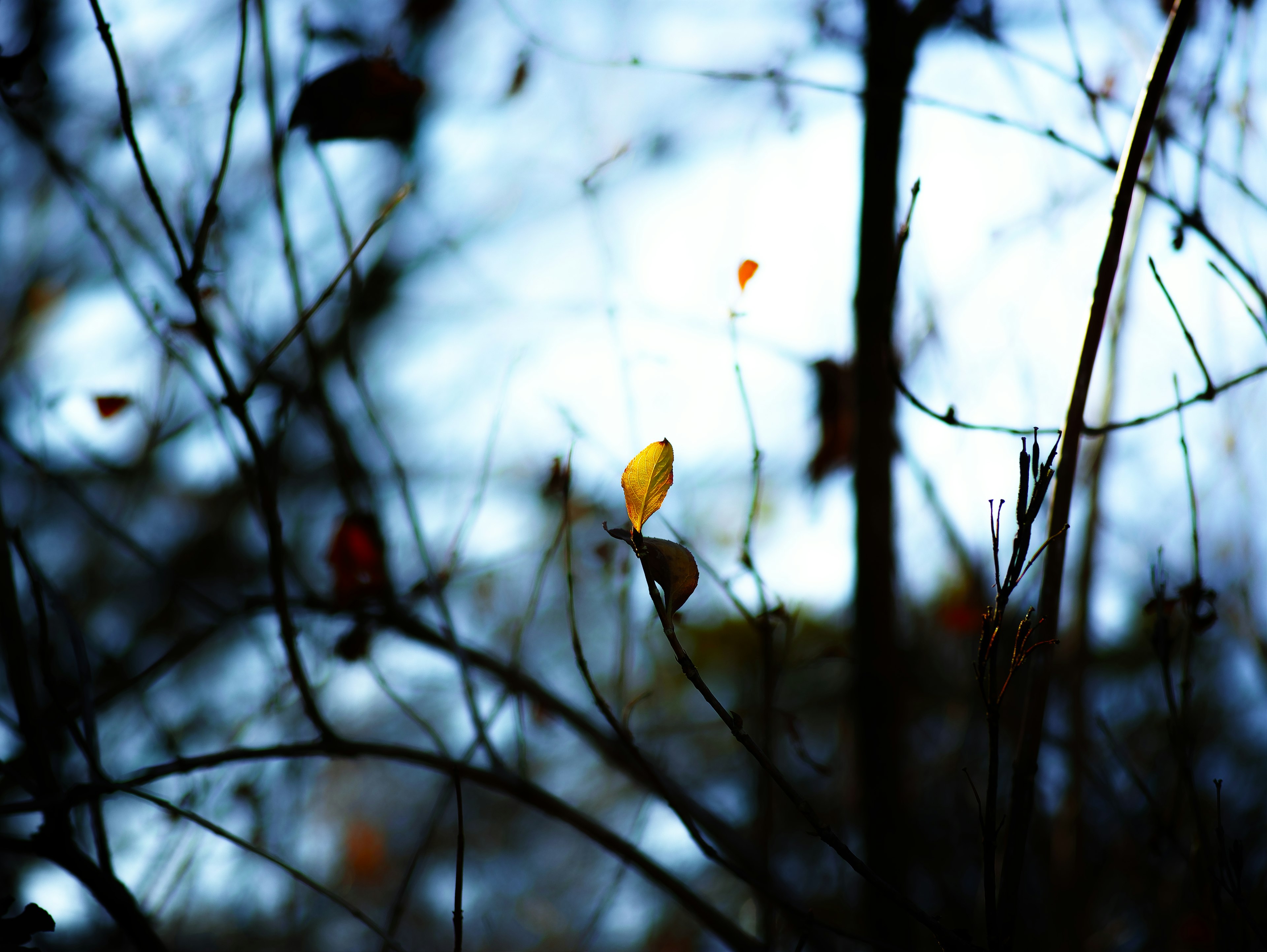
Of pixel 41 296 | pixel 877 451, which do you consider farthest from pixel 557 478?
pixel 41 296

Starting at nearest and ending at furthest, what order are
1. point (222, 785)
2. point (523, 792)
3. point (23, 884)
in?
point (523, 792) → point (222, 785) → point (23, 884)

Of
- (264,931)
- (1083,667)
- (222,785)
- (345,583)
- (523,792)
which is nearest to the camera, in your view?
(523,792)

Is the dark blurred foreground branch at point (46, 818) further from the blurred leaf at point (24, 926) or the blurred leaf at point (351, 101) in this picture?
the blurred leaf at point (351, 101)

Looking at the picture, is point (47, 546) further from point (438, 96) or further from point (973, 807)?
point (973, 807)

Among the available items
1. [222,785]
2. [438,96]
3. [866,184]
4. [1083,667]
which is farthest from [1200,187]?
[438,96]

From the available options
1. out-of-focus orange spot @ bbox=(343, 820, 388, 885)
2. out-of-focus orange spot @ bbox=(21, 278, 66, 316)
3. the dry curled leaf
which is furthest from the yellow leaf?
out-of-focus orange spot @ bbox=(343, 820, 388, 885)

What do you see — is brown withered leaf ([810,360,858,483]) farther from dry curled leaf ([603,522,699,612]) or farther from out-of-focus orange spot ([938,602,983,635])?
dry curled leaf ([603,522,699,612])
